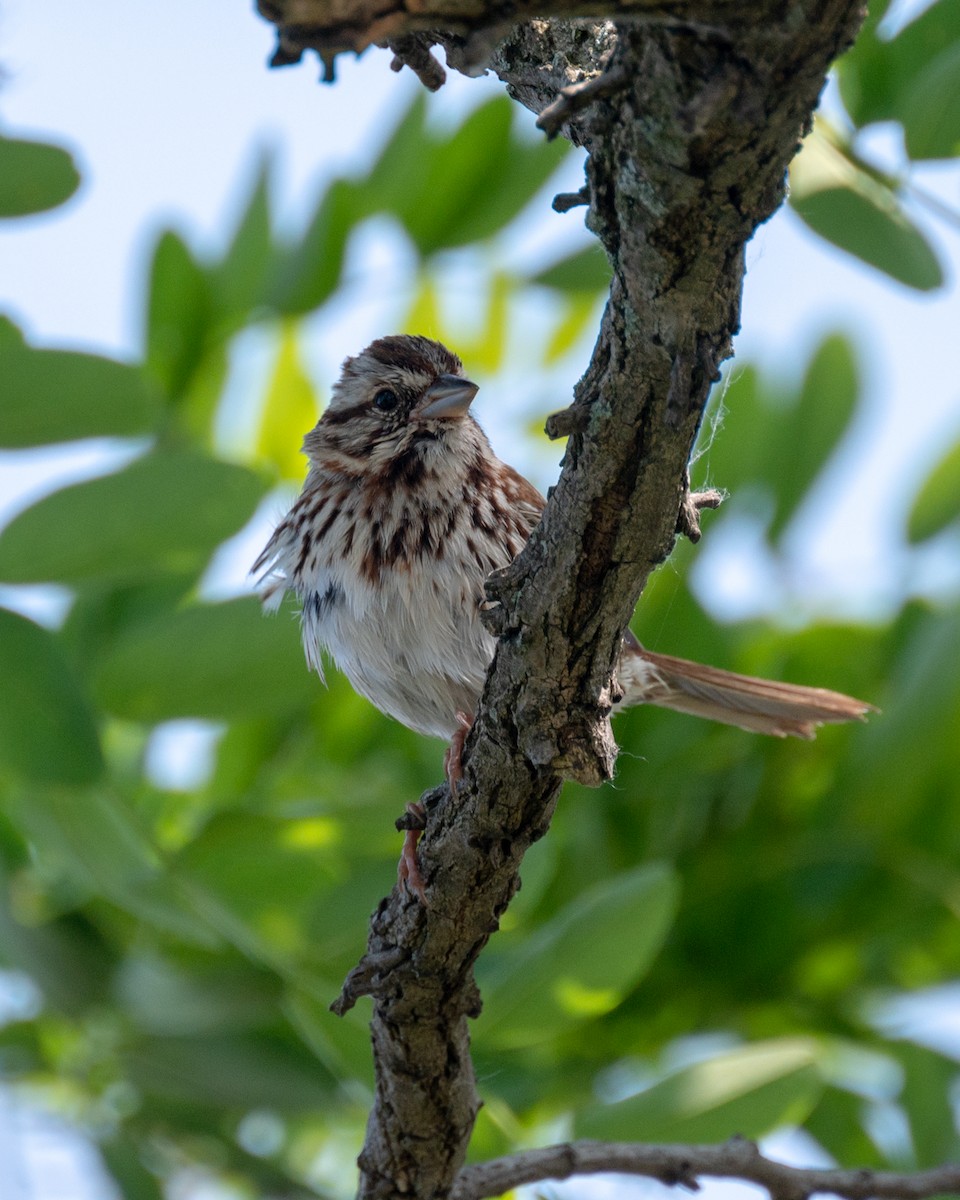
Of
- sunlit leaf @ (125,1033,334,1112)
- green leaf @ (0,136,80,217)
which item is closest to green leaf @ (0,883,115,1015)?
sunlit leaf @ (125,1033,334,1112)

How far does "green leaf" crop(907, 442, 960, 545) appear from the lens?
368 cm

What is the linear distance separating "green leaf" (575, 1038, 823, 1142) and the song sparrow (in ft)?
2.70

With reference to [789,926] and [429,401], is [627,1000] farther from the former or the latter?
[429,401]

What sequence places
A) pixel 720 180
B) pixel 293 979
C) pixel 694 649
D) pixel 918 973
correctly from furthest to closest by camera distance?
pixel 918 973, pixel 694 649, pixel 293 979, pixel 720 180

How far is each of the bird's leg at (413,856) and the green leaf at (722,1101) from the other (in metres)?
0.74

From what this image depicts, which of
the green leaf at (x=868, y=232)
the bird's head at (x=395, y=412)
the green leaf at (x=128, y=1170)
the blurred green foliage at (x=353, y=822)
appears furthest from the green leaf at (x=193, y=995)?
the green leaf at (x=868, y=232)

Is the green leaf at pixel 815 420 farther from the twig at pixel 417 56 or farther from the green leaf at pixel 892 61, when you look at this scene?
the twig at pixel 417 56

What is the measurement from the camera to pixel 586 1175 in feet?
8.23

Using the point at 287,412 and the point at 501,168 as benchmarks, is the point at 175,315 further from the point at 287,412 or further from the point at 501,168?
the point at 501,168

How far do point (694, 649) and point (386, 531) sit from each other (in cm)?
81

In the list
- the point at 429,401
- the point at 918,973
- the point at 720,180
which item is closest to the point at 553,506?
the point at 720,180

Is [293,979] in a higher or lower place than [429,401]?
lower

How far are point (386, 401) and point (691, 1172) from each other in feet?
6.18

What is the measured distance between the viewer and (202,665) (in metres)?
2.67
